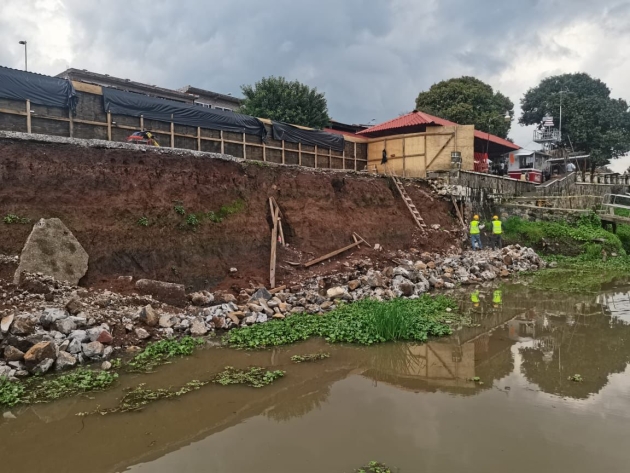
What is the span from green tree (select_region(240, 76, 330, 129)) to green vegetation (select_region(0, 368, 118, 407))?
70.5 feet

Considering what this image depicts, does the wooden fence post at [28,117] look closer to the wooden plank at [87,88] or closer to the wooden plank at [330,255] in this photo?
the wooden plank at [87,88]

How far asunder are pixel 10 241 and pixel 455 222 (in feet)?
59.8

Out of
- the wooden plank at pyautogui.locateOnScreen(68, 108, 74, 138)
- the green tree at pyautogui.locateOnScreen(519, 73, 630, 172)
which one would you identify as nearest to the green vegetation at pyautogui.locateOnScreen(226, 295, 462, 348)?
the wooden plank at pyautogui.locateOnScreen(68, 108, 74, 138)

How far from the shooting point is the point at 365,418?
221 inches

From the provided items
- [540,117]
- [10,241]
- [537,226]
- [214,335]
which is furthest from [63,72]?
[540,117]

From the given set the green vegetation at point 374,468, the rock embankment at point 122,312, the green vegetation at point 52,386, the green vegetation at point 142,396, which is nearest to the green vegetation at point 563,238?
the rock embankment at point 122,312

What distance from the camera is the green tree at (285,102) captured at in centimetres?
2652

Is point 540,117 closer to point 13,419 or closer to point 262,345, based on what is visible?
point 262,345

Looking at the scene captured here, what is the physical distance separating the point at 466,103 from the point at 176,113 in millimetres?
27726

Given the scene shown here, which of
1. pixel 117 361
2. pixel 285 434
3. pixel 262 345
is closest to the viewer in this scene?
pixel 285 434

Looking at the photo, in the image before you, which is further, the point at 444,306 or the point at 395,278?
the point at 395,278

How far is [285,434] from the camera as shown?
525 centimetres

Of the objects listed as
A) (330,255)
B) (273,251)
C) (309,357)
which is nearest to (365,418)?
(309,357)

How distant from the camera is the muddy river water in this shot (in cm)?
467
